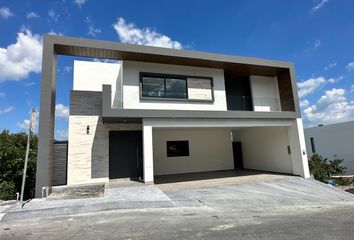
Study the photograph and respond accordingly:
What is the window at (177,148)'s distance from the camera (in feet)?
56.2

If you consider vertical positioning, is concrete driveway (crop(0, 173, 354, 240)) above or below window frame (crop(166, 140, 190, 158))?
below

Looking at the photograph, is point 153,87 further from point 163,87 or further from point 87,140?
point 87,140

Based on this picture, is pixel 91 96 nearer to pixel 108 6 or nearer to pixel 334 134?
pixel 108 6

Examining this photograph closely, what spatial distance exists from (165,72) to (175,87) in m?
1.06

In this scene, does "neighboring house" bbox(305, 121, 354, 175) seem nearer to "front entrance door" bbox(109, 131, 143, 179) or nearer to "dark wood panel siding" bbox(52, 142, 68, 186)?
"front entrance door" bbox(109, 131, 143, 179)

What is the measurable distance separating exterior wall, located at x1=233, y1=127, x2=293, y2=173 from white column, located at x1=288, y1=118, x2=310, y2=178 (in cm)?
48

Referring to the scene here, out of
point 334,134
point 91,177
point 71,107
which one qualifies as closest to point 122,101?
point 71,107

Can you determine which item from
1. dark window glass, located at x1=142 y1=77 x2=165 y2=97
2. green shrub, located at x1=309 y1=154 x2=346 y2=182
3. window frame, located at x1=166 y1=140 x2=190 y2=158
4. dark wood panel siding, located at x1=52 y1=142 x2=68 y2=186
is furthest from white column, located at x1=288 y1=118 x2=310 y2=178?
dark wood panel siding, located at x1=52 y1=142 x2=68 y2=186

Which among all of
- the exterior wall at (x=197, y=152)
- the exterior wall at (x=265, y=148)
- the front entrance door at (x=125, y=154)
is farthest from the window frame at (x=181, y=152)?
the exterior wall at (x=265, y=148)

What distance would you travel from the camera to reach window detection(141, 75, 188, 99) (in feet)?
45.1

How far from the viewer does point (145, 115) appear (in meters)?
11.9

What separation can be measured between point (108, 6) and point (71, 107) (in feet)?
18.7

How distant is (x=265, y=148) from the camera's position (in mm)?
17391

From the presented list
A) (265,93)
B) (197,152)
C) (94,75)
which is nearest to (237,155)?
(197,152)
